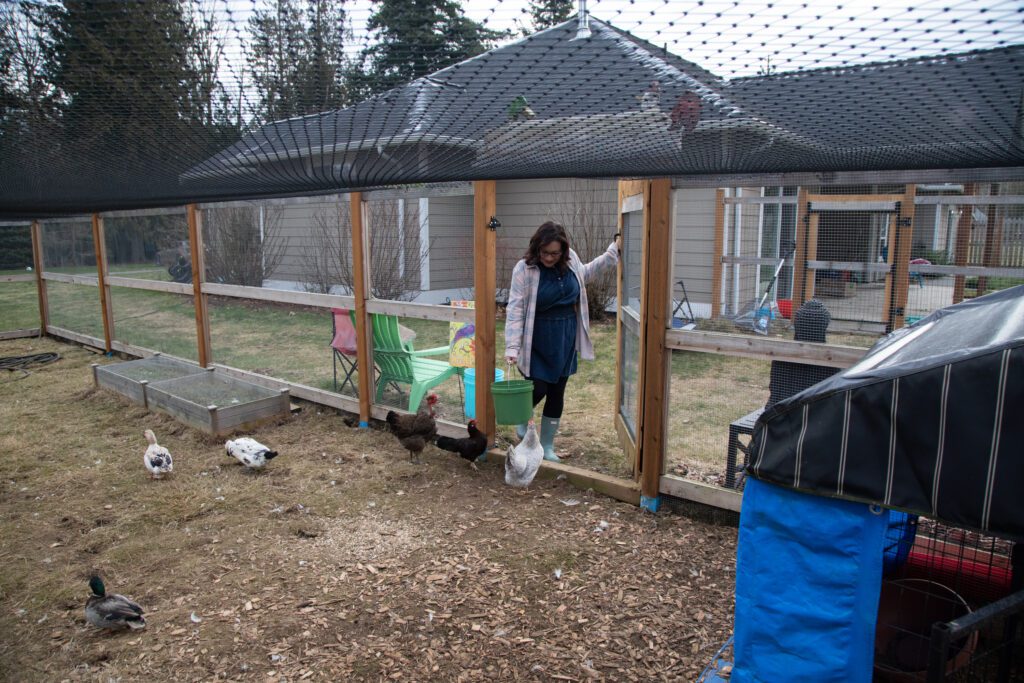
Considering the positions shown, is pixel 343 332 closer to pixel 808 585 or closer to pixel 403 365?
pixel 403 365

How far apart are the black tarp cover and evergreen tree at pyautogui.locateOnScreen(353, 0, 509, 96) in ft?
4.63

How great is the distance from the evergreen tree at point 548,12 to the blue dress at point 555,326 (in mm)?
2925

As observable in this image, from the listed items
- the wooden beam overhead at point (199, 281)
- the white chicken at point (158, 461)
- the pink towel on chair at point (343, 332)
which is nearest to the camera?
the white chicken at point (158, 461)

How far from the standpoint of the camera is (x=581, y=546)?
3.73m

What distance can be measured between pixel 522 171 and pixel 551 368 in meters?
2.09

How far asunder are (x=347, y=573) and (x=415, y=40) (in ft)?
9.19

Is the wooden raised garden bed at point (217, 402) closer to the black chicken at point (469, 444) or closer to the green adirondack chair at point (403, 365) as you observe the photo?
the green adirondack chair at point (403, 365)

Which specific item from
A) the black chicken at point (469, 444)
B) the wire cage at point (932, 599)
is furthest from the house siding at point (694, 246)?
the wire cage at point (932, 599)

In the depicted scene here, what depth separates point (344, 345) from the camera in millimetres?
6172

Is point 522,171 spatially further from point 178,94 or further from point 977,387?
point 977,387

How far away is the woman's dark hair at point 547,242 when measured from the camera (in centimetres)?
445

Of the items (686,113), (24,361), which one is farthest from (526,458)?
(24,361)

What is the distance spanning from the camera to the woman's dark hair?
4.45m

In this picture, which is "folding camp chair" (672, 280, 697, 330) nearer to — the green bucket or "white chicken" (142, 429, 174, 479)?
the green bucket
